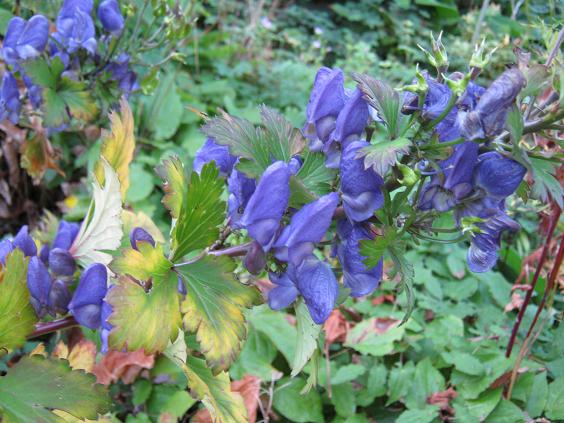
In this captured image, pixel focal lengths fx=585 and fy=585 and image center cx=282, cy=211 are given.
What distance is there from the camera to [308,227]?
0.58 meters

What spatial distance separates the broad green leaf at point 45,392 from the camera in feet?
2.08

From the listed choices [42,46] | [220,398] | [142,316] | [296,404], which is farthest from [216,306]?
[42,46]

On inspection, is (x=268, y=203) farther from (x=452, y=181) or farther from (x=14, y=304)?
(x=14, y=304)

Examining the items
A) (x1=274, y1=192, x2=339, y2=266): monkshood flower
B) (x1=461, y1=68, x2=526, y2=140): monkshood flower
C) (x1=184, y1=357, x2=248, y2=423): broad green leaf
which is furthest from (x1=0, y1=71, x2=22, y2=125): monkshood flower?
(x1=461, y1=68, x2=526, y2=140): monkshood flower

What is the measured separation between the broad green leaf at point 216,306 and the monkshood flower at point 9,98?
78 cm

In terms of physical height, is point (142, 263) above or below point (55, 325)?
above

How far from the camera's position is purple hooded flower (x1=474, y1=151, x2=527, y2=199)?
23.0 inches

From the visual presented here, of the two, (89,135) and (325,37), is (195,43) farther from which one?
(325,37)

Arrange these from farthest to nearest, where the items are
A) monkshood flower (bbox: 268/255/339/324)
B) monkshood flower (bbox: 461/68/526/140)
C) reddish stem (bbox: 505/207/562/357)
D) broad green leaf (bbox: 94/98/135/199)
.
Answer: reddish stem (bbox: 505/207/562/357), broad green leaf (bbox: 94/98/135/199), monkshood flower (bbox: 268/255/339/324), monkshood flower (bbox: 461/68/526/140)

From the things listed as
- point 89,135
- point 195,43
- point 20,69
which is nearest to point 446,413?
point 20,69

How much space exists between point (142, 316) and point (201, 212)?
12cm

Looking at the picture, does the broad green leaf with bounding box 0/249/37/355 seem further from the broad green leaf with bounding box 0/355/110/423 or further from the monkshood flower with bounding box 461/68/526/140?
the monkshood flower with bounding box 461/68/526/140

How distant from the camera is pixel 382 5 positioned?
5.33m

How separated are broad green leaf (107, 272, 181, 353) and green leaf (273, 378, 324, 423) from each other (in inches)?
27.3
